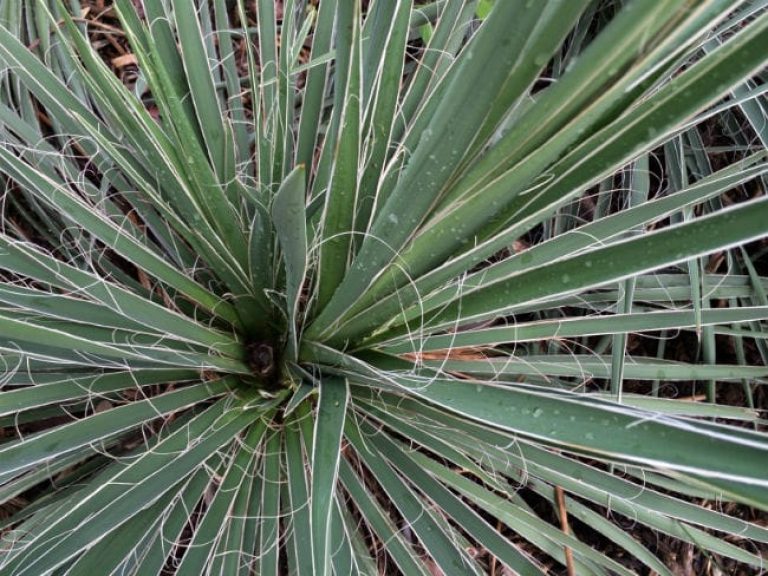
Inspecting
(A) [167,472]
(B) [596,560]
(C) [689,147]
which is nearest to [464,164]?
(A) [167,472]

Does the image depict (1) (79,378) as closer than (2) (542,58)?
No

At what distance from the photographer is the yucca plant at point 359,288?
444mm

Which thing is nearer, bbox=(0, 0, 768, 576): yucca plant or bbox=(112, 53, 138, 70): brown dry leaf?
bbox=(0, 0, 768, 576): yucca plant

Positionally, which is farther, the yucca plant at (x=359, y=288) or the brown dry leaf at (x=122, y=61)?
the brown dry leaf at (x=122, y=61)

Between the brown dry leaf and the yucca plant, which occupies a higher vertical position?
the brown dry leaf

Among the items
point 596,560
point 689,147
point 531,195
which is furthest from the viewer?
point 689,147

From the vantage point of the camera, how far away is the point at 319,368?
0.70 metres

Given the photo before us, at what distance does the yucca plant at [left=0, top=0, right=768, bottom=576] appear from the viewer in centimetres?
44

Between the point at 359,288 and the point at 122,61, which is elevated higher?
the point at 122,61

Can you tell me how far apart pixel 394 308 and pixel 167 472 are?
0.29 m

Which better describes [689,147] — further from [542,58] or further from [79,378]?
[79,378]

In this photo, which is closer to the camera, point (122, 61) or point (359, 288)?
point (359, 288)

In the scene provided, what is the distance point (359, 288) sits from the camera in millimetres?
597

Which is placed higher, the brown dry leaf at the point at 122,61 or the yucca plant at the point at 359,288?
the brown dry leaf at the point at 122,61
